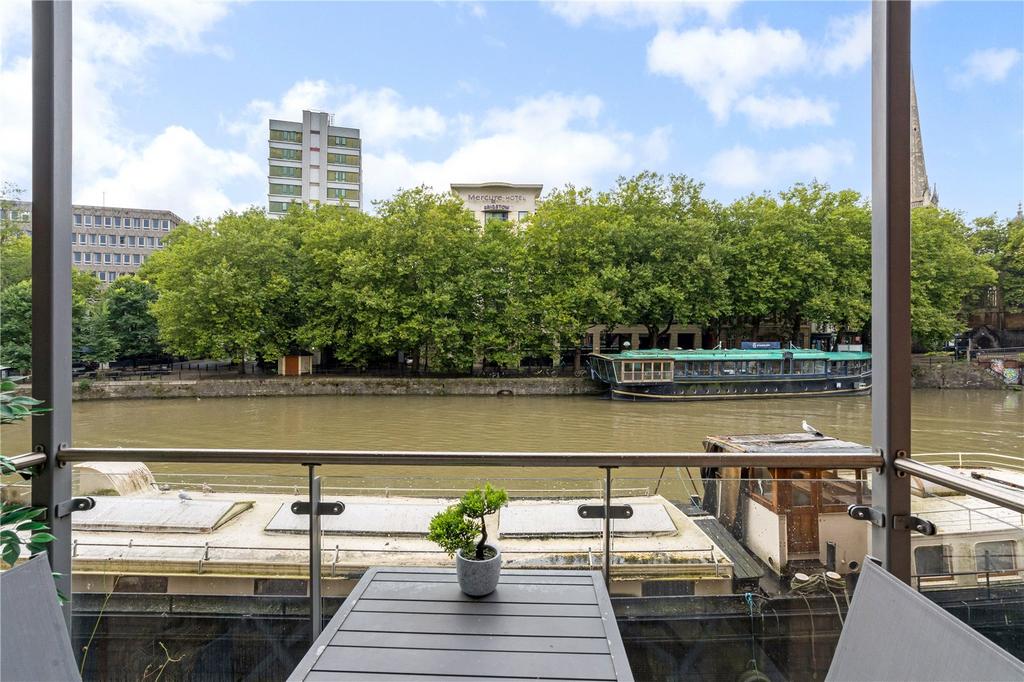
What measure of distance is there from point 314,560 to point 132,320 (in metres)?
17.8

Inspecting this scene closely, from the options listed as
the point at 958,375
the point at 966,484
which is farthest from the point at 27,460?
the point at 958,375

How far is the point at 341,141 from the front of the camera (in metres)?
21.6

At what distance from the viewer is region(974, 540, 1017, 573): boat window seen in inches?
65.2

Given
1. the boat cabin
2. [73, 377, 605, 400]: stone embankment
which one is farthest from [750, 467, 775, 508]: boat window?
[73, 377, 605, 400]: stone embankment

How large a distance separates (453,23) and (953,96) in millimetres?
3610

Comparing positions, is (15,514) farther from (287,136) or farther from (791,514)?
(287,136)

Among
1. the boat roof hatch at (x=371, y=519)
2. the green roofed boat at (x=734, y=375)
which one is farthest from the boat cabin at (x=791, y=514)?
the green roofed boat at (x=734, y=375)

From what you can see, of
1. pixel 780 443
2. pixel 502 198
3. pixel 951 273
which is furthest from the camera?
pixel 502 198

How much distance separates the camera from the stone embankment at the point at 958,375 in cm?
751

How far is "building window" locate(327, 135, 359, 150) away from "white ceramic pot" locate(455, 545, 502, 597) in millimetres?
23682

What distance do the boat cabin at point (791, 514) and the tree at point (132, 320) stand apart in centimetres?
1758

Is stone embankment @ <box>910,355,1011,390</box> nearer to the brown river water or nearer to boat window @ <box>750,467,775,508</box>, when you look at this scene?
the brown river water

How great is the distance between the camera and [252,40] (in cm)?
338

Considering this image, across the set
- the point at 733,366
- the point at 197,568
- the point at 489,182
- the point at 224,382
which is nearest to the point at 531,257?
the point at 489,182
